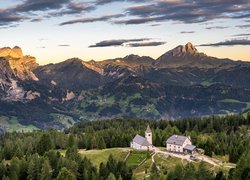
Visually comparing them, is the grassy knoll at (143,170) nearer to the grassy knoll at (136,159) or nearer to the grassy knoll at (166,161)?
the grassy knoll at (136,159)

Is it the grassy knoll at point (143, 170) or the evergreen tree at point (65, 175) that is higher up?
the evergreen tree at point (65, 175)

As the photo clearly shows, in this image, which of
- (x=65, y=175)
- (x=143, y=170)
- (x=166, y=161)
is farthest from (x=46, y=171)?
(x=166, y=161)

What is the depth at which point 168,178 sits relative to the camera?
14112 centimetres

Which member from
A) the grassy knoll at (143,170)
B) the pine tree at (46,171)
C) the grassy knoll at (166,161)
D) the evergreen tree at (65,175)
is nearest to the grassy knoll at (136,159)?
the grassy knoll at (143,170)

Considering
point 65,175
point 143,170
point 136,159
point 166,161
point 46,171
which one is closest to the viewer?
point 65,175

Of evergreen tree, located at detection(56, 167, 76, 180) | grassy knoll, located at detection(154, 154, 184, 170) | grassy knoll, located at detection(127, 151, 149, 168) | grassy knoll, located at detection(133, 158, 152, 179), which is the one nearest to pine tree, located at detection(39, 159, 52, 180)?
evergreen tree, located at detection(56, 167, 76, 180)

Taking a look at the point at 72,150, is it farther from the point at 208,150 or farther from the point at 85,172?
the point at 208,150

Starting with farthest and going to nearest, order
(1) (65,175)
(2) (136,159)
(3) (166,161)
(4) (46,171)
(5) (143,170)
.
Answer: (2) (136,159), (3) (166,161), (5) (143,170), (4) (46,171), (1) (65,175)

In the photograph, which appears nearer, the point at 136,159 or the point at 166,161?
the point at 166,161

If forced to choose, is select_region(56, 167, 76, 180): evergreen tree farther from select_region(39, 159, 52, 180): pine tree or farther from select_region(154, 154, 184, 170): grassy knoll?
select_region(154, 154, 184, 170): grassy knoll

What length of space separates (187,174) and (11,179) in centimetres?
6387

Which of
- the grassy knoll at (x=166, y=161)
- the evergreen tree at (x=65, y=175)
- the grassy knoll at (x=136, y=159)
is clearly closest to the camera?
the evergreen tree at (x=65, y=175)

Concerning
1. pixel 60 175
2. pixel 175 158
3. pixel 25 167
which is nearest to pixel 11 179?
pixel 25 167

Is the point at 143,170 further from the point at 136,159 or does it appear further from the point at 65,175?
the point at 65,175
